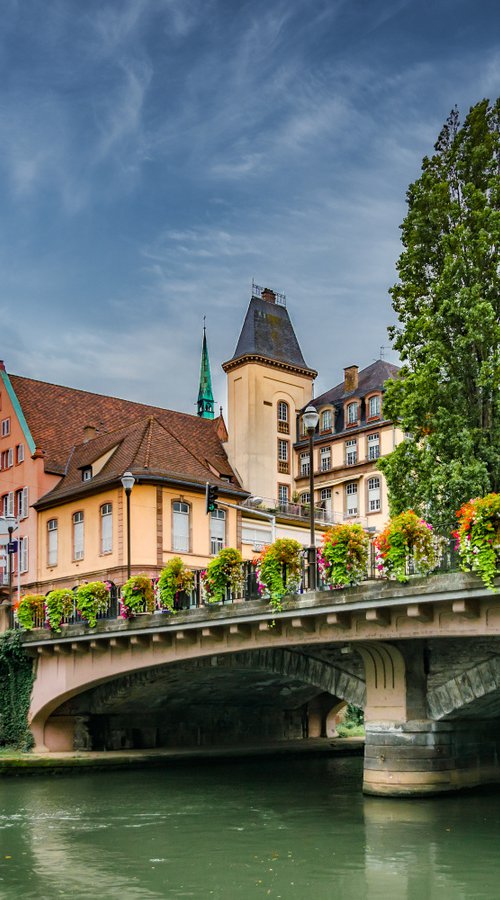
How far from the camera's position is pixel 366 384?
234 feet

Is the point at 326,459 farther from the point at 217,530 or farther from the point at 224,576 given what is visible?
the point at 224,576

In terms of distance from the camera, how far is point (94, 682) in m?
37.5

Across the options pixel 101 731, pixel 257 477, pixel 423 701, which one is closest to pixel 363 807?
pixel 423 701

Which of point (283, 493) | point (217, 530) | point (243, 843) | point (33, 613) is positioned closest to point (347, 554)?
point (243, 843)

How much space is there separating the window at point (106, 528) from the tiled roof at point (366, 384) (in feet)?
77.3

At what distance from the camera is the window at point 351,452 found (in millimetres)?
69938

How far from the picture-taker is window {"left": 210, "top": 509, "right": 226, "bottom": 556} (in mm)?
53125

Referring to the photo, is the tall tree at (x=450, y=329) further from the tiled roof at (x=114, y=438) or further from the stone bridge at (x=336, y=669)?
the tiled roof at (x=114, y=438)

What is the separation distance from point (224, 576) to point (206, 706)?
12.9m

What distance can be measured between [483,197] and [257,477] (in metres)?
36.4

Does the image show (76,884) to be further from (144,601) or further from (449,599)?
(144,601)

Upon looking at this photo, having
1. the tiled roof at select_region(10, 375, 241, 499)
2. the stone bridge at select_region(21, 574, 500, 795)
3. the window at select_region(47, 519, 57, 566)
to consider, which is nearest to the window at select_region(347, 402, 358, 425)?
the tiled roof at select_region(10, 375, 241, 499)

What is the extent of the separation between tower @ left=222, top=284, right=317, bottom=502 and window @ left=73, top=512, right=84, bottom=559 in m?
15.3

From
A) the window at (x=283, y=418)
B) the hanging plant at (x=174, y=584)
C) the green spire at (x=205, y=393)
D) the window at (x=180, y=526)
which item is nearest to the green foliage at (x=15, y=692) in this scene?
the hanging plant at (x=174, y=584)
